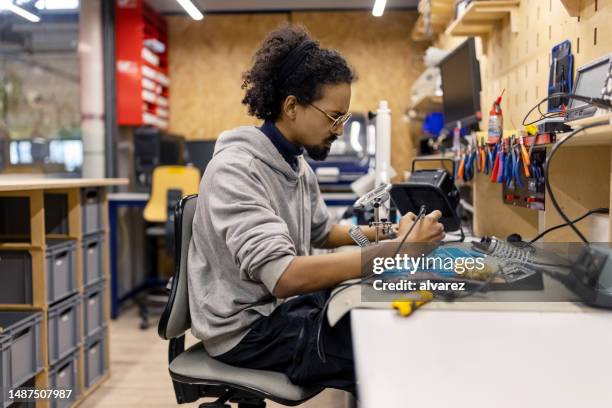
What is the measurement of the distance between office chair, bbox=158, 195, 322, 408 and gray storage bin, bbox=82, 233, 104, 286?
3.86 feet

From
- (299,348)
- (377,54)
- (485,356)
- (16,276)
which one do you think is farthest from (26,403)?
(377,54)

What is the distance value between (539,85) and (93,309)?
213 centimetres

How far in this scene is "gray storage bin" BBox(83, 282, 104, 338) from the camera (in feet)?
8.22

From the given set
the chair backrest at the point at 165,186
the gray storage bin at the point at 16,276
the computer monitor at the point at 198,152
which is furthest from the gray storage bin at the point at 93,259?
the computer monitor at the point at 198,152

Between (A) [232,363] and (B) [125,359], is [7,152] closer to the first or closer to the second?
(B) [125,359]

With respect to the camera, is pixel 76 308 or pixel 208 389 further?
pixel 76 308

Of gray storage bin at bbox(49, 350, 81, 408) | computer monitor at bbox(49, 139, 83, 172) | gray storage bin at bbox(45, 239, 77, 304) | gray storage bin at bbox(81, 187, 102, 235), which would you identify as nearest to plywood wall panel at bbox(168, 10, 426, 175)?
computer monitor at bbox(49, 139, 83, 172)

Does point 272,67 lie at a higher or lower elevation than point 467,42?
lower

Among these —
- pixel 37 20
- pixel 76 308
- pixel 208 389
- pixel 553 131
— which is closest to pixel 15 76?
pixel 37 20

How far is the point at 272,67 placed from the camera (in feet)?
4.60

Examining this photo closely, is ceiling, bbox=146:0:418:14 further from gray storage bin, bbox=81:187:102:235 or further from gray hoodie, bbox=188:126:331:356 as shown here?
gray hoodie, bbox=188:126:331:356

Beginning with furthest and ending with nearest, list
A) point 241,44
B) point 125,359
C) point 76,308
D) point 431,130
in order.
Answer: point 241,44
point 431,130
point 125,359
point 76,308

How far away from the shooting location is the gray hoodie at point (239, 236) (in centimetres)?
115

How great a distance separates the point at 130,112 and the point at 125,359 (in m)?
2.16
